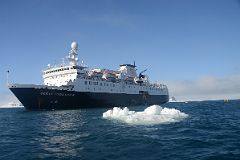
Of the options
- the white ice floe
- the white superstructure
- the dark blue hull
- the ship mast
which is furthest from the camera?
the ship mast

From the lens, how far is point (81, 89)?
69.1m

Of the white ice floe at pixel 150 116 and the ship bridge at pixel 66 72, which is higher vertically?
the ship bridge at pixel 66 72

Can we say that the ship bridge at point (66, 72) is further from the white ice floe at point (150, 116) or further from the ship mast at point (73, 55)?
the white ice floe at point (150, 116)

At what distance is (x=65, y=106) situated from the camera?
6562 cm

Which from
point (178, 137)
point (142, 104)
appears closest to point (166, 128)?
point (178, 137)

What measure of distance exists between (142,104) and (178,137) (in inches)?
2923

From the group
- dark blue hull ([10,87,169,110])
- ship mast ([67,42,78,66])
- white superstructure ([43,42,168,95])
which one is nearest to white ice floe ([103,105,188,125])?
dark blue hull ([10,87,169,110])

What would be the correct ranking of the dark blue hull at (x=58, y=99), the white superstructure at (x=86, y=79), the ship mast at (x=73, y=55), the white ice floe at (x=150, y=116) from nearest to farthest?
the white ice floe at (x=150, y=116), the dark blue hull at (x=58, y=99), the white superstructure at (x=86, y=79), the ship mast at (x=73, y=55)

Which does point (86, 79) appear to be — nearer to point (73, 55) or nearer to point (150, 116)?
point (73, 55)

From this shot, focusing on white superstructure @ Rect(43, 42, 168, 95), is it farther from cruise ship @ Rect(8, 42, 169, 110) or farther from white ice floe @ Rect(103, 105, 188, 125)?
white ice floe @ Rect(103, 105, 188, 125)

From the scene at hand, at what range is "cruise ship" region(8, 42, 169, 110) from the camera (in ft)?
204

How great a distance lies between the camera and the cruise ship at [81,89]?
204ft

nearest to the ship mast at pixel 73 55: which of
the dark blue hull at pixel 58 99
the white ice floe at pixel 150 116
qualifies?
the dark blue hull at pixel 58 99

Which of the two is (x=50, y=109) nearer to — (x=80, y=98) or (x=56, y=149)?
(x=80, y=98)
